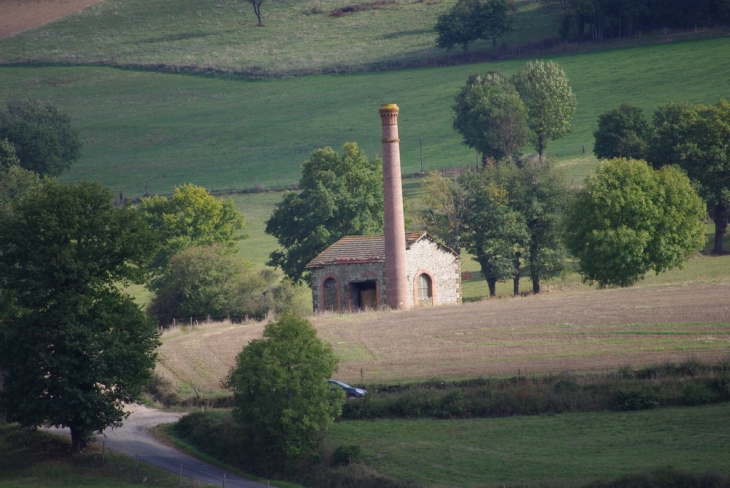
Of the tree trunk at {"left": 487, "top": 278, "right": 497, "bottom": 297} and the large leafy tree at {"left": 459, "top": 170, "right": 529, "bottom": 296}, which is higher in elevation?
the large leafy tree at {"left": 459, "top": 170, "right": 529, "bottom": 296}

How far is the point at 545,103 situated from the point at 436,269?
4215cm

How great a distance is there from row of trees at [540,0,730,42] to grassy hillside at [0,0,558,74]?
3.73 metres

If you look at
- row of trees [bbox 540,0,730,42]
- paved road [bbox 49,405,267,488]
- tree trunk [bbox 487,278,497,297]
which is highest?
row of trees [bbox 540,0,730,42]

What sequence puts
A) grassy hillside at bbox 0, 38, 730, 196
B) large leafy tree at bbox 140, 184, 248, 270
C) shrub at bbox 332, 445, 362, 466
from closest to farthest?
1. shrub at bbox 332, 445, 362, 466
2. large leafy tree at bbox 140, 184, 248, 270
3. grassy hillside at bbox 0, 38, 730, 196

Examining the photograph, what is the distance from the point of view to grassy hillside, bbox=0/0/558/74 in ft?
412

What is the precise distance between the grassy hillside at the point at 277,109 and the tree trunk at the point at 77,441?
2358 inches

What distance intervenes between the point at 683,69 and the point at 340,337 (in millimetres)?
70885

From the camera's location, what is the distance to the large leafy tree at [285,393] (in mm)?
33062

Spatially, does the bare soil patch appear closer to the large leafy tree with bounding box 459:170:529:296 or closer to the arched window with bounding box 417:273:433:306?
the large leafy tree with bounding box 459:170:529:296

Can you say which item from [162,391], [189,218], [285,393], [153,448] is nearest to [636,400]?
[285,393]

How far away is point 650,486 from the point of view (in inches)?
1022

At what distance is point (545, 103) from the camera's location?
309 ft

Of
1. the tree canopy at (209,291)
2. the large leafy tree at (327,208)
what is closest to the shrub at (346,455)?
the tree canopy at (209,291)

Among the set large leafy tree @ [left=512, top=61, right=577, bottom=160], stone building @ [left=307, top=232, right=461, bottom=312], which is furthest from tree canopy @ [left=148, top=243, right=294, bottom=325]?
large leafy tree @ [left=512, top=61, right=577, bottom=160]
